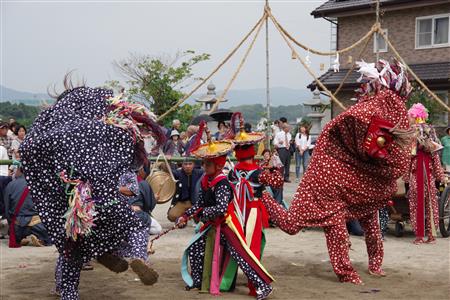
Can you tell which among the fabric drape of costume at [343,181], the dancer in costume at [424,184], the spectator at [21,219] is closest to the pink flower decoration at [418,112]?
the dancer in costume at [424,184]

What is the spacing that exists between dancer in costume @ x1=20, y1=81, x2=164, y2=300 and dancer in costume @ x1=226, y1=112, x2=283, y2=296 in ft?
4.79

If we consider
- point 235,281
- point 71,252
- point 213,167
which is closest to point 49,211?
point 71,252

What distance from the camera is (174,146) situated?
43.7ft

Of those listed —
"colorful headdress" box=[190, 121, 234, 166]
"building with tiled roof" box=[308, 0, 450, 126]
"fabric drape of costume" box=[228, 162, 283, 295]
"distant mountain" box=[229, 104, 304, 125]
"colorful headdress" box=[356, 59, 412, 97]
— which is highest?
"building with tiled roof" box=[308, 0, 450, 126]

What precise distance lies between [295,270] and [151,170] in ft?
12.2

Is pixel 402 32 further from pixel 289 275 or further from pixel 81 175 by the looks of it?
pixel 81 175

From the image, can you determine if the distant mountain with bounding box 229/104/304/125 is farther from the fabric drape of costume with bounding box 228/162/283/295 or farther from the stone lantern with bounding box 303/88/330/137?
the fabric drape of costume with bounding box 228/162/283/295

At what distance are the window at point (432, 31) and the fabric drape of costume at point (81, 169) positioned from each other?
20680mm

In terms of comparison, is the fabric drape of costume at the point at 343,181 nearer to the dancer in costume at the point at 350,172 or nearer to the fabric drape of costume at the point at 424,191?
the dancer in costume at the point at 350,172

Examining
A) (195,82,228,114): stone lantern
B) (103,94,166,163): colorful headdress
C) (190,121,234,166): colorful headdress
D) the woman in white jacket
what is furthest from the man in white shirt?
(103,94,166,163): colorful headdress

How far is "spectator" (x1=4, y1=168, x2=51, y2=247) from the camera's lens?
31.2 feet

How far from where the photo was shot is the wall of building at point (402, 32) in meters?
24.7

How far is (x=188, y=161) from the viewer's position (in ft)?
35.9

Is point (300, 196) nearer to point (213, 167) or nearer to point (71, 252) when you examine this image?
point (213, 167)
